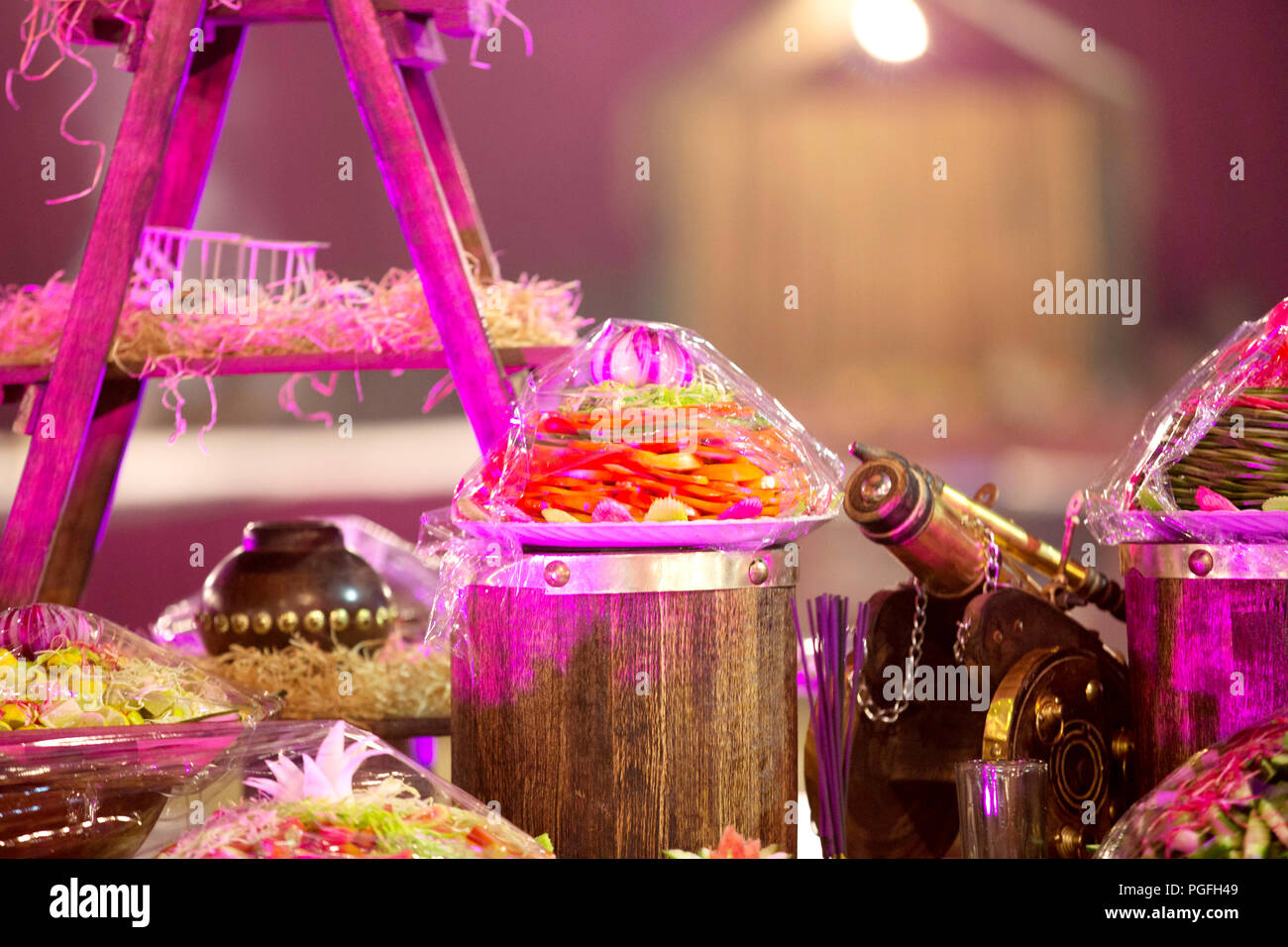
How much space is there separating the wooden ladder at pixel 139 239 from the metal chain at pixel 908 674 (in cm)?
99

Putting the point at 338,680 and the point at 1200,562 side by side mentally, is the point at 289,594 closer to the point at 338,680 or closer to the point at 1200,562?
the point at 338,680

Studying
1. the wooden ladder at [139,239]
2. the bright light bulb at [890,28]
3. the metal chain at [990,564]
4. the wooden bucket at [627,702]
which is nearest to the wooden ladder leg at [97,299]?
the wooden ladder at [139,239]

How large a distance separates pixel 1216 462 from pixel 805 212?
260 centimetres

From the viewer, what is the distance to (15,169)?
187 inches

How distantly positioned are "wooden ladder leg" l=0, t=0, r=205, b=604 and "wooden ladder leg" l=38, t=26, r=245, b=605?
81mm

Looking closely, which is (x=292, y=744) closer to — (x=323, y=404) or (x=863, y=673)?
(x=863, y=673)

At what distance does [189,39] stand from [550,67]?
6.86ft

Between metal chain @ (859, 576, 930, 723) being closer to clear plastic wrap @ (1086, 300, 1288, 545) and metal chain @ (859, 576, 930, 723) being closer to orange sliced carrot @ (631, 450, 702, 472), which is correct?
clear plastic wrap @ (1086, 300, 1288, 545)

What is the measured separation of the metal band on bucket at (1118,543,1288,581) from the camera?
2348 mm

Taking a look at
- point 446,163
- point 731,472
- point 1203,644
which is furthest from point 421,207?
point 1203,644

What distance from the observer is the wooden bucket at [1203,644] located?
2346mm

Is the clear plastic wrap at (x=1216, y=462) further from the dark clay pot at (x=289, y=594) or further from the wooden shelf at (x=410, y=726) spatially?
the dark clay pot at (x=289, y=594)
